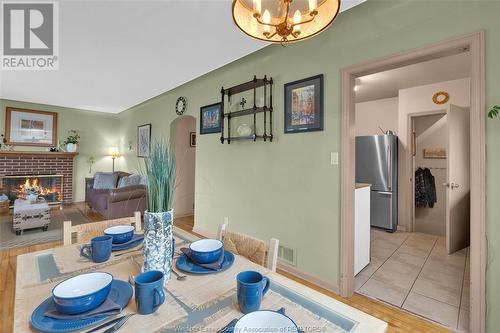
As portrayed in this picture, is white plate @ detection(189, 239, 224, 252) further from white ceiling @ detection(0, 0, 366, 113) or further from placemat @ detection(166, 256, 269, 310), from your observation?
white ceiling @ detection(0, 0, 366, 113)

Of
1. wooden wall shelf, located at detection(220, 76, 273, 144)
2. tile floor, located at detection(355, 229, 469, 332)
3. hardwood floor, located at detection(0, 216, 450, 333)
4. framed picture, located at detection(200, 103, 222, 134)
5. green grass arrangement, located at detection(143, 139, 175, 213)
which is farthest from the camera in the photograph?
framed picture, located at detection(200, 103, 222, 134)

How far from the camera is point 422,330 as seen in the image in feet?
5.39

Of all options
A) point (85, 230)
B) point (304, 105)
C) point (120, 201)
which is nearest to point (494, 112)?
point (304, 105)

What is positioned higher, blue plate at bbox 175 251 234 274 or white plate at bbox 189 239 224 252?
white plate at bbox 189 239 224 252

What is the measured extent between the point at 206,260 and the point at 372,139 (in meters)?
3.94

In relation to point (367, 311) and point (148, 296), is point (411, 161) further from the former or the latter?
point (148, 296)

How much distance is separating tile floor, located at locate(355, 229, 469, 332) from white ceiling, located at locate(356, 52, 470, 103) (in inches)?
95.7

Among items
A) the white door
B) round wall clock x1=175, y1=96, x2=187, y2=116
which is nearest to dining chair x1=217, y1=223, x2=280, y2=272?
the white door

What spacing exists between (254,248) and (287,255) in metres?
1.38

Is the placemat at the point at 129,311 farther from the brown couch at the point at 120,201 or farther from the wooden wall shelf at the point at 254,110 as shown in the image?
the brown couch at the point at 120,201

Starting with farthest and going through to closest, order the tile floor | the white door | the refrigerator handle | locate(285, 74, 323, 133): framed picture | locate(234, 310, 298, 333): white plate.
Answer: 1. the refrigerator handle
2. the white door
3. locate(285, 74, 323, 133): framed picture
4. the tile floor
5. locate(234, 310, 298, 333): white plate

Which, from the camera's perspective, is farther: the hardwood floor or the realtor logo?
the realtor logo

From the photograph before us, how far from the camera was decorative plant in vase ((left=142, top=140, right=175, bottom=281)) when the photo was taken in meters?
0.86

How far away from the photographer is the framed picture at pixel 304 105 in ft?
7.25
